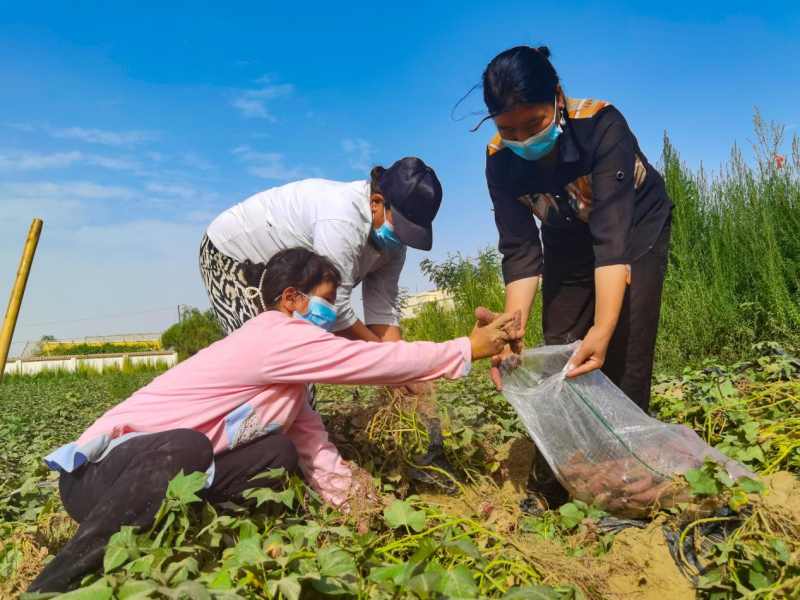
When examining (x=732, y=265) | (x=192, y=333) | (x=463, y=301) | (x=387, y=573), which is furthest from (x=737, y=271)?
(x=192, y=333)

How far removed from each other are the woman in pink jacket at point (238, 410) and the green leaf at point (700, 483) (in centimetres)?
74

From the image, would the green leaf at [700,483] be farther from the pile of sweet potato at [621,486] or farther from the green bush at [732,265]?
the green bush at [732,265]

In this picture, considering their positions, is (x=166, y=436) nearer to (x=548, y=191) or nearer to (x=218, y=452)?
(x=218, y=452)

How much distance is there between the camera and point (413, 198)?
2.83 meters

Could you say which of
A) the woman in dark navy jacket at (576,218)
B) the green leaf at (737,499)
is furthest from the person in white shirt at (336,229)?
the green leaf at (737,499)

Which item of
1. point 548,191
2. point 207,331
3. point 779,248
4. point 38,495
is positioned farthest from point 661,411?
point 207,331

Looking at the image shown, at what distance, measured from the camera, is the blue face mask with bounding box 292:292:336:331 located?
2439 mm

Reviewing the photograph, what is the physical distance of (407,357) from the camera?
2186mm

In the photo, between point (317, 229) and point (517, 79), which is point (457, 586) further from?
point (317, 229)

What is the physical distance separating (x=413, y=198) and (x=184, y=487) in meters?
1.61

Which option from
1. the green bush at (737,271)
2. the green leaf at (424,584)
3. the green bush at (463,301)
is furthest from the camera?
the green bush at (463,301)

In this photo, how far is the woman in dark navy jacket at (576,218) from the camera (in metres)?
2.26

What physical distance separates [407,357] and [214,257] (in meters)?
1.50

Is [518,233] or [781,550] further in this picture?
[518,233]
